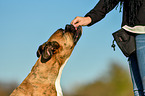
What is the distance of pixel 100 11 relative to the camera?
3.42 m

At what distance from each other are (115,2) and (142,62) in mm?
1090

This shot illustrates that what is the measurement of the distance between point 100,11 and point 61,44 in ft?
2.67

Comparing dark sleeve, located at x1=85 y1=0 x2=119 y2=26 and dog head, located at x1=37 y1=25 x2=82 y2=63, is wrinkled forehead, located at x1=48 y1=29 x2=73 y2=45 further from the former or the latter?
dark sleeve, located at x1=85 y1=0 x2=119 y2=26

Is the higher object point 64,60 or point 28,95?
point 64,60

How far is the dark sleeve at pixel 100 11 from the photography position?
3.40 meters

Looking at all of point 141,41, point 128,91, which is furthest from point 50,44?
point 128,91

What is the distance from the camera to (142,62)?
2.79m

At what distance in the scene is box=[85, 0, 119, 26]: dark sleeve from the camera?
3.40 metres

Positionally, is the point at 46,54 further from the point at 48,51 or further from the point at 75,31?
the point at 75,31

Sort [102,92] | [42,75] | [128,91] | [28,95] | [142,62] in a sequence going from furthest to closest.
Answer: [102,92] < [128,91] < [42,75] < [28,95] < [142,62]

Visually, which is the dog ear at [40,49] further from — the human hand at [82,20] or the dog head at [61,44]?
the human hand at [82,20]

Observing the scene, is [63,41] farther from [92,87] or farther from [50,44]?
[92,87]

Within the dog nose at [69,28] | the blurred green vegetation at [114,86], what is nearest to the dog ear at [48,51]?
the dog nose at [69,28]

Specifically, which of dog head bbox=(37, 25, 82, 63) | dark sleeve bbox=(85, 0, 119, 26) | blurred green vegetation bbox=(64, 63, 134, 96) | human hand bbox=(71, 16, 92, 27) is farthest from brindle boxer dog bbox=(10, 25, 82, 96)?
blurred green vegetation bbox=(64, 63, 134, 96)
